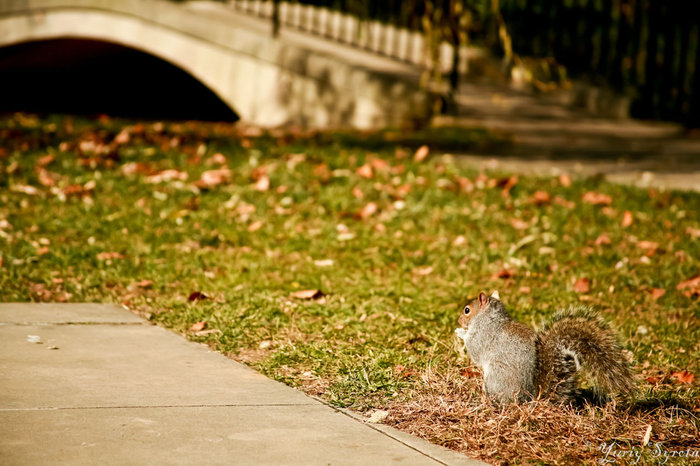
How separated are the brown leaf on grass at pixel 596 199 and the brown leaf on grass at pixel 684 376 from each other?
12.7 feet

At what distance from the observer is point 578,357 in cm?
340

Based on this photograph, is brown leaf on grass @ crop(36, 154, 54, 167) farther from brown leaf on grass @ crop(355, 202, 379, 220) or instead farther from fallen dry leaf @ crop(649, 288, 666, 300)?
fallen dry leaf @ crop(649, 288, 666, 300)

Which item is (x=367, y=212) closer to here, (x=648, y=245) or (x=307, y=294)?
(x=648, y=245)

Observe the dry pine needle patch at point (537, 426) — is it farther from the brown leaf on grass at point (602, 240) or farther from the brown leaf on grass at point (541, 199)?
the brown leaf on grass at point (541, 199)

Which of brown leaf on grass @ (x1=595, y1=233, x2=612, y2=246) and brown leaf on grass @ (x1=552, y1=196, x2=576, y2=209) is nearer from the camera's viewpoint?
brown leaf on grass @ (x1=595, y1=233, x2=612, y2=246)

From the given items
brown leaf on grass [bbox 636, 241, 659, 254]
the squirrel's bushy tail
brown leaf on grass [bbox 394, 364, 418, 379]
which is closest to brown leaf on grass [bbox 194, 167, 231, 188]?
brown leaf on grass [bbox 636, 241, 659, 254]

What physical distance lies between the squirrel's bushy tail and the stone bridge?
29.1ft

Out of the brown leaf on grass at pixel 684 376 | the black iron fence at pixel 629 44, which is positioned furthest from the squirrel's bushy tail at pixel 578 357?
the black iron fence at pixel 629 44

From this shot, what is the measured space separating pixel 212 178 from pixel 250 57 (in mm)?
6409

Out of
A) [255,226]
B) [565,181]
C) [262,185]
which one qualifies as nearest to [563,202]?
[565,181]

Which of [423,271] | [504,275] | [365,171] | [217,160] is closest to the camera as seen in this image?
[504,275]

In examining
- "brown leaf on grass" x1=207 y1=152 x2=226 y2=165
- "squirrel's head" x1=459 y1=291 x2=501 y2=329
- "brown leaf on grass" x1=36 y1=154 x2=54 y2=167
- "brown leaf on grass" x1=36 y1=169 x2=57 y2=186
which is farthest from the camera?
"brown leaf on grass" x1=207 y1=152 x2=226 y2=165

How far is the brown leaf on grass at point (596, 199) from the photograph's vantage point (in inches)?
310

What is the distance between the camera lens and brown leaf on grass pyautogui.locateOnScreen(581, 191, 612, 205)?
25.8 ft
